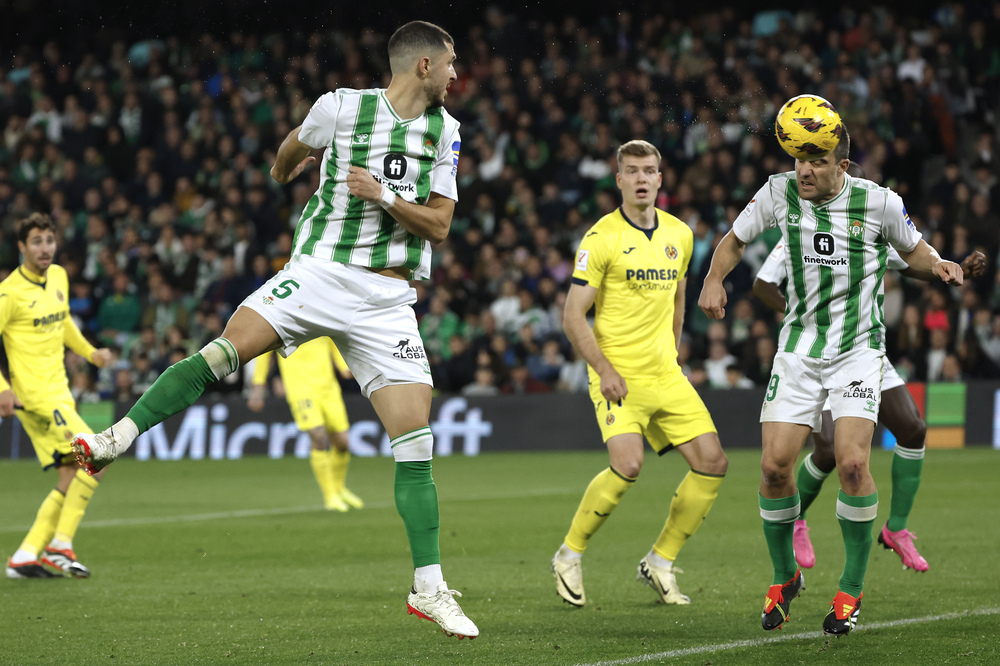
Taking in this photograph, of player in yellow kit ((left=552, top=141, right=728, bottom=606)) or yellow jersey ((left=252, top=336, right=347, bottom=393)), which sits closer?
player in yellow kit ((left=552, top=141, right=728, bottom=606))

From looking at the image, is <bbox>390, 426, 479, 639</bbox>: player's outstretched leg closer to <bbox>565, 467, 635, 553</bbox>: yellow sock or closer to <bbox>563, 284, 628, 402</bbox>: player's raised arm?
<bbox>563, 284, 628, 402</bbox>: player's raised arm

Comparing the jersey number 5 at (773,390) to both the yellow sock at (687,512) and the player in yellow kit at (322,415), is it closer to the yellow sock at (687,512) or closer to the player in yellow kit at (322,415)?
the yellow sock at (687,512)

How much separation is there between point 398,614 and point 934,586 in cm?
300

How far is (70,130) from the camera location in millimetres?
22562

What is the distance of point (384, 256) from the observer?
536cm

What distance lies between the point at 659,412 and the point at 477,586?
4.94 feet

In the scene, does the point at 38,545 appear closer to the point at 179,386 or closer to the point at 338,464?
the point at 179,386

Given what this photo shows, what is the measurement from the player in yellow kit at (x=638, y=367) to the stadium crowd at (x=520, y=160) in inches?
370

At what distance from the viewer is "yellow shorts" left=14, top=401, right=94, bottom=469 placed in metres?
8.27

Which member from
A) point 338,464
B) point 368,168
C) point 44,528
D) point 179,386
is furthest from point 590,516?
point 338,464

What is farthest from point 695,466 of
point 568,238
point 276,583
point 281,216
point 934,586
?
point 281,216

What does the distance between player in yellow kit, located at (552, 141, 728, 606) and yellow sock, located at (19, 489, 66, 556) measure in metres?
3.42

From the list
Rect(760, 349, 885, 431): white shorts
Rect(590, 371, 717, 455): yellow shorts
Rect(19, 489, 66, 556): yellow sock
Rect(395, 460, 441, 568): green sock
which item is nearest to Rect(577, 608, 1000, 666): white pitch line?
Rect(395, 460, 441, 568): green sock

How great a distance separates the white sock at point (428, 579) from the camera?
519 cm
